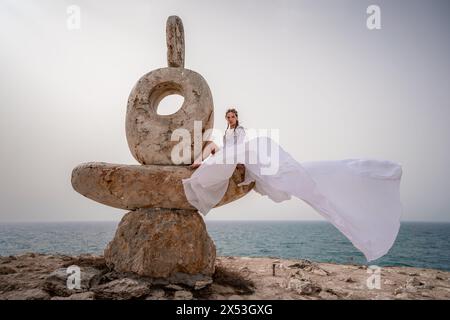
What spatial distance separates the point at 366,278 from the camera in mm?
4855

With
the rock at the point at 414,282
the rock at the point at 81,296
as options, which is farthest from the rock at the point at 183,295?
the rock at the point at 414,282

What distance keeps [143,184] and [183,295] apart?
58.3 inches

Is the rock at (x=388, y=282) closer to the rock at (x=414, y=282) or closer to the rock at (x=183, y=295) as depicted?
the rock at (x=414, y=282)

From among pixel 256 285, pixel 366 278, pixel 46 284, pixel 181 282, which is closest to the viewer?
pixel 46 284

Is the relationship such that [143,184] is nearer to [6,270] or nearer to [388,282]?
[6,270]

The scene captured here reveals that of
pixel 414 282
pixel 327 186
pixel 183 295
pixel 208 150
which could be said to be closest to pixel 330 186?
pixel 327 186

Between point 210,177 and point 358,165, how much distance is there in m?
1.89

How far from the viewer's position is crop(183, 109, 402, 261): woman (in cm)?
326

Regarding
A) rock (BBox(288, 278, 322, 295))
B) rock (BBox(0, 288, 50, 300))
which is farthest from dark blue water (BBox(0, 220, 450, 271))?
rock (BBox(288, 278, 322, 295))

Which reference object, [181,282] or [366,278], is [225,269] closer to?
[181,282]

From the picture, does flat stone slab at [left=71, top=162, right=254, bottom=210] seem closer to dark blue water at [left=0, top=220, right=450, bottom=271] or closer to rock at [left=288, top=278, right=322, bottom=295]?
rock at [left=288, top=278, right=322, bottom=295]

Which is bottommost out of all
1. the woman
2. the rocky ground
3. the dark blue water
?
the dark blue water

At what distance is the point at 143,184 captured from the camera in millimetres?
3861
